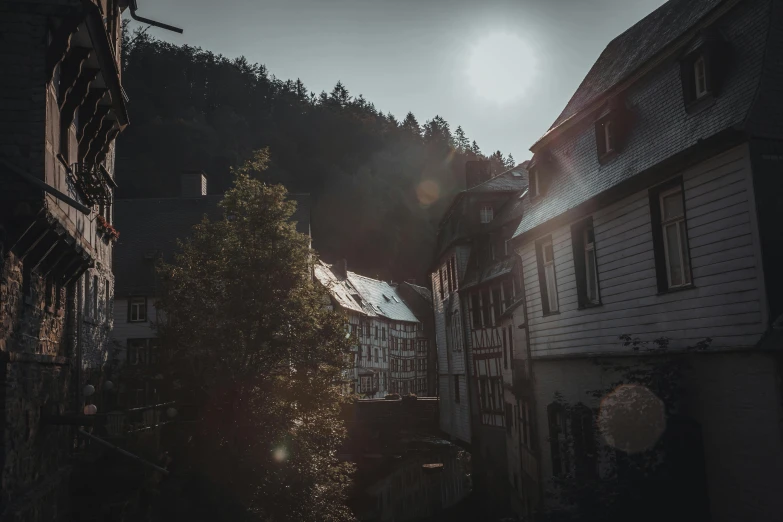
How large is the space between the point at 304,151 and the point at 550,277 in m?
78.1

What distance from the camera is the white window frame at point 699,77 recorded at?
1121cm

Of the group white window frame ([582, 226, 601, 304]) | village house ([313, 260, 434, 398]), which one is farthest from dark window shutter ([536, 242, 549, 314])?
village house ([313, 260, 434, 398])

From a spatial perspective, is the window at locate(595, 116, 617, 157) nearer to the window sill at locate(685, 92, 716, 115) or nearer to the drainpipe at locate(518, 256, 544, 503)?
the window sill at locate(685, 92, 716, 115)

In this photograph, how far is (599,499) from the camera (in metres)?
10.9

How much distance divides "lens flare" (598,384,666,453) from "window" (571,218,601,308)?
2.86 metres

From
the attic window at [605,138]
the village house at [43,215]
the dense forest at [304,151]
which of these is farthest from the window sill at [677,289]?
the dense forest at [304,151]

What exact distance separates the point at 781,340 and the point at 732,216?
1.80 metres

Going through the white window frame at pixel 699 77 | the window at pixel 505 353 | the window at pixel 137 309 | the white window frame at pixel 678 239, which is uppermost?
the white window frame at pixel 699 77

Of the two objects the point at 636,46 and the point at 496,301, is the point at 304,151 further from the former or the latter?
the point at 636,46

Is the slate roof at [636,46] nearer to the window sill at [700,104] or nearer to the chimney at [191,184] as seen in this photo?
the window sill at [700,104]

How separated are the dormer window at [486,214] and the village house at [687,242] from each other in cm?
1622

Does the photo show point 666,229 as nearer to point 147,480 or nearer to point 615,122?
A: point 615,122

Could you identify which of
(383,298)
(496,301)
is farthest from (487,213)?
(383,298)

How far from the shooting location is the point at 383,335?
201 feet
